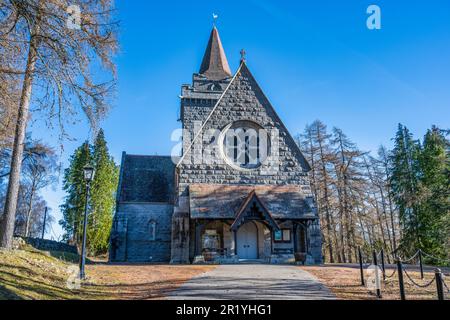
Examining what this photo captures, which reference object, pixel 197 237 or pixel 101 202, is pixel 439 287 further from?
pixel 101 202

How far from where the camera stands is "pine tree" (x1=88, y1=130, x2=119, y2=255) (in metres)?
42.9

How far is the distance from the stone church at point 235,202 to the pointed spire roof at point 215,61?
12.2 m

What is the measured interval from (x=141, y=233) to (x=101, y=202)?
18101 mm

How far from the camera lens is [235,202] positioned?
21.2 m

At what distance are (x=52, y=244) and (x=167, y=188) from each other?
1038cm

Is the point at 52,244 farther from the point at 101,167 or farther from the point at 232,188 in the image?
the point at 101,167

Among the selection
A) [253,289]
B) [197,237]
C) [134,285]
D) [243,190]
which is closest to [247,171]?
[243,190]

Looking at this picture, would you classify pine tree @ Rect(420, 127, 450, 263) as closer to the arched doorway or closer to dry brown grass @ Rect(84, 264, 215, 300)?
the arched doorway

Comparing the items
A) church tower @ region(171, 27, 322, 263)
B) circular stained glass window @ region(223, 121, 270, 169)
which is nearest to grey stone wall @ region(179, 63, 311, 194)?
church tower @ region(171, 27, 322, 263)

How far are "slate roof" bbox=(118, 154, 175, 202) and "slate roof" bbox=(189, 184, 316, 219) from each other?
8939 mm

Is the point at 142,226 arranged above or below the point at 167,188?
below

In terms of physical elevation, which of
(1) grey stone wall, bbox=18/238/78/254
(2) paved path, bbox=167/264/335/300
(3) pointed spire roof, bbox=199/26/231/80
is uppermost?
(3) pointed spire roof, bbox=199/26/231/80
